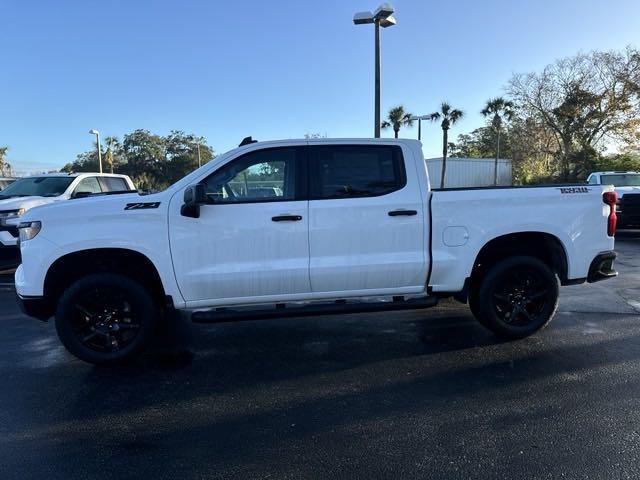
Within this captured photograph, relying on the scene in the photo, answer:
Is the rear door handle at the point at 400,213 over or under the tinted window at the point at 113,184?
under

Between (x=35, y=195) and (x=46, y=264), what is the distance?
6953 mm

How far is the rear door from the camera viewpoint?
14.3 feet

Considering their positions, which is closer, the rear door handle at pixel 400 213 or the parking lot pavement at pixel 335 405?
the parking lot pavement at pixel 335 405

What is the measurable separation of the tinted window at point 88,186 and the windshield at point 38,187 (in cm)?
21

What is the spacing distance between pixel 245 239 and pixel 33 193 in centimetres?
807

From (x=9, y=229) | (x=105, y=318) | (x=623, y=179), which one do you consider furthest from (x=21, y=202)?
(x=623, y=179)

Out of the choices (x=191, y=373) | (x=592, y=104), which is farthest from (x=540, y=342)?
(x=592, y=104)

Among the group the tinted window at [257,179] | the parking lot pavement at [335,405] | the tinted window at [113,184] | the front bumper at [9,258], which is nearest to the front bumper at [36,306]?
the parking lot pavement at [335,405]

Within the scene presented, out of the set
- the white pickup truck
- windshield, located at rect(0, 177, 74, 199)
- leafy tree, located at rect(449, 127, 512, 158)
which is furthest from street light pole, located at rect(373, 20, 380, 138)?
leafy tree, located at rect(449, 127, 512, 158)

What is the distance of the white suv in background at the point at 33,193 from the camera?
8.72 metres

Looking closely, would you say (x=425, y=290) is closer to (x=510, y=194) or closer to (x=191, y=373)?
(x=510, y=194)

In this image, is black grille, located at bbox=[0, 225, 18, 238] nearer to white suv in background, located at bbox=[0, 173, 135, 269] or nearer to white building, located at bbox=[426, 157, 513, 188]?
white suv in background, located at bbox=[0, 173, 135, 269]

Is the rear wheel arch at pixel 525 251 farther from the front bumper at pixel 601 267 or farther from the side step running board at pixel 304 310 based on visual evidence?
the side step running board at pixel 304 310

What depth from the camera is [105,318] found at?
4.30 meters
